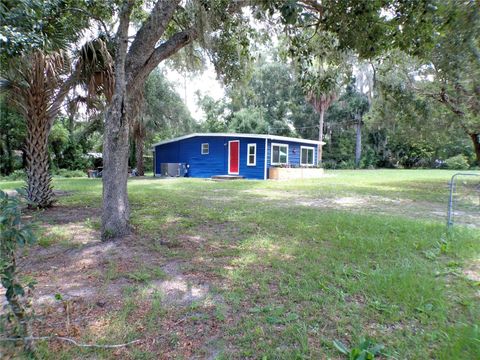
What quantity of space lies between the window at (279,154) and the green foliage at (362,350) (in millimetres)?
14800

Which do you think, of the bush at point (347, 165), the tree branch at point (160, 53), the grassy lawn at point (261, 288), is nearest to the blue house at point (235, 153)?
the grassy lawn at point (261, 288)

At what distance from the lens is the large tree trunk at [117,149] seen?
4086mm

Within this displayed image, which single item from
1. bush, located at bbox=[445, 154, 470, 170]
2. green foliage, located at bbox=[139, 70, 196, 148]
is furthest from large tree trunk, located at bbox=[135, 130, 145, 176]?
bush, located at bbox=[445, 154, 470, 170]

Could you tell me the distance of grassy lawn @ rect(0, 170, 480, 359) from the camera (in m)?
2.12

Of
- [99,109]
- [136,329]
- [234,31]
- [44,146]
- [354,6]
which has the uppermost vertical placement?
[234,31]

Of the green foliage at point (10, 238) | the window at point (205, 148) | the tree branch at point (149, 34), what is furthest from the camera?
the window at point (205, 148)

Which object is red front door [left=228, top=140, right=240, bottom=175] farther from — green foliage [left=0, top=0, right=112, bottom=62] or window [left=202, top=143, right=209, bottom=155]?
green foliage [left=0, top=0, right=112, bottom=62]

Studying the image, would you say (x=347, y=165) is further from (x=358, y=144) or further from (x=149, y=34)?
(x=149, y=34)

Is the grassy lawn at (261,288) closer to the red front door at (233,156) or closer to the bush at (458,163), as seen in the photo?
the red front door at (233,156)

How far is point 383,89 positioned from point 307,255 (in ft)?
17.8

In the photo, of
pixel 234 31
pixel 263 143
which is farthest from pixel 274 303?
pixel 263 143

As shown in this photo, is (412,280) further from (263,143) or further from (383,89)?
(263,143)

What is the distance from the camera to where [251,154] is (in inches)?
659

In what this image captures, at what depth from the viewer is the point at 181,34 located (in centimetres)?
467
